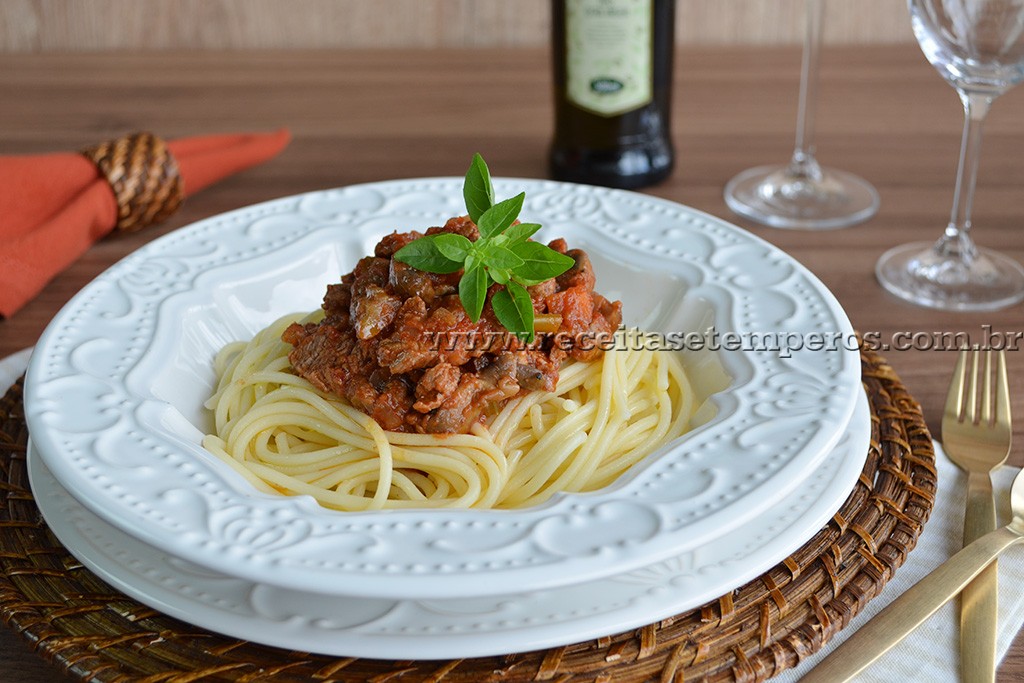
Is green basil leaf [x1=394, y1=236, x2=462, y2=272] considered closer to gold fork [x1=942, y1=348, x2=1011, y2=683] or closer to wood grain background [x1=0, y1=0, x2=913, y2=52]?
gold fork [x1=942, y1=348, x2=1011, y2=683]

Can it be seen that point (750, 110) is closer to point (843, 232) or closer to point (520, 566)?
point (843, 232)

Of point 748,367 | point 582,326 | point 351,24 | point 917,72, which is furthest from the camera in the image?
point 351,24

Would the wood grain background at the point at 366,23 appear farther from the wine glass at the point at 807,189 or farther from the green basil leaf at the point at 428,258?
the green basil leaf at the point at 428,258

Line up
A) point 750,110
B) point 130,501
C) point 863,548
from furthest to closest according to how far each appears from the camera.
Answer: point 750,110 < point 863,548 < point 130,501

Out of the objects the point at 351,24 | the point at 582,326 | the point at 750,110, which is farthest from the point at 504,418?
the point at 351,24

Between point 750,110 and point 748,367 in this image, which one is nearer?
point 748,367

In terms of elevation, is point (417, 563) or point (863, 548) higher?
point (417, 563)

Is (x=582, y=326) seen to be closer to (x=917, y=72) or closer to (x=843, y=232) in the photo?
(x=843, y=232)
